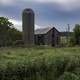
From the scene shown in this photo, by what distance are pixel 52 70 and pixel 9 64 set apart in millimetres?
1227

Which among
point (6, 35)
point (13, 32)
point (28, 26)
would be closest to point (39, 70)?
point (28, 26)

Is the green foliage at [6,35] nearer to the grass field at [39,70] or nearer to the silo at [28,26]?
the silo at [28,26]

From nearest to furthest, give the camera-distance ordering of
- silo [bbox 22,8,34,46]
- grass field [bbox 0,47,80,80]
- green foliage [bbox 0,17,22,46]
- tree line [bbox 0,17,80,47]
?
grass field [bbox 0,47,80,80]
silo [bbox 22,8,34,46]
green foliage [bbox 0,17,22,46]
tree line [bbox 0,17,80,47]

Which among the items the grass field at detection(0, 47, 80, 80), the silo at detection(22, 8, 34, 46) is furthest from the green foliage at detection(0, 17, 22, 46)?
the grass field at detection(0, 47, 80, 80)

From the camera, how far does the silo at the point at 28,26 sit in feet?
68.3

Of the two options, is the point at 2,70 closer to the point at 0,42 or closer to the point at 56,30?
the point at 0,42

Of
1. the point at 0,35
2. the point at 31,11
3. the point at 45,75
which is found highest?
the point at 31,11

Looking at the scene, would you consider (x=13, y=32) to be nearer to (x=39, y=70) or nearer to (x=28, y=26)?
(x=28, y=26)

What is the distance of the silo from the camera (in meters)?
20.8

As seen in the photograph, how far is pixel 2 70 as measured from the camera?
6.17m

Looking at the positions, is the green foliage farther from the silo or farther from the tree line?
the silo

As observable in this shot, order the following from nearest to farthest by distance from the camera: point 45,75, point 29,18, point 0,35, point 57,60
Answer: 1. point 45,75
2. point 57,60
3. point 29,18
4. point 0,35

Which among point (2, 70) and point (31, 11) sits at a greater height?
→ point (31, 11)

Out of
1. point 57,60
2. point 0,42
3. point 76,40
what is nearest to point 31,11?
point 0,42
